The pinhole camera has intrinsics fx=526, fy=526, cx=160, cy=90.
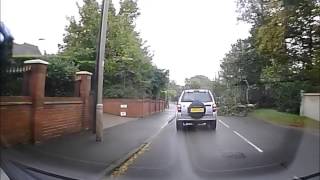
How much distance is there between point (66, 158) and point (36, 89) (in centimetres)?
378

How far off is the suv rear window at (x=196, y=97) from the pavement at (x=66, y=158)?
5523 mm

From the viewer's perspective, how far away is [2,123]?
12.1m

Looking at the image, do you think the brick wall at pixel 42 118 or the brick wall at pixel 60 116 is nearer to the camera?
the brick wall at pixel 42 118

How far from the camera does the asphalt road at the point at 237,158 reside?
9516mm

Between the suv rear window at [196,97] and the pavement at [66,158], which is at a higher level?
the suv rear window at [196,97]

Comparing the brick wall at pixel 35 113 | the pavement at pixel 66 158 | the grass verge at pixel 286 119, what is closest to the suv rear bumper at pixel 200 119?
the brick wall at pixel 35 113

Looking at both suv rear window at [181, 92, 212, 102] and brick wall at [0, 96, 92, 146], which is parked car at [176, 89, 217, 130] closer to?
suv rear window at [181, 92, 212, 102]

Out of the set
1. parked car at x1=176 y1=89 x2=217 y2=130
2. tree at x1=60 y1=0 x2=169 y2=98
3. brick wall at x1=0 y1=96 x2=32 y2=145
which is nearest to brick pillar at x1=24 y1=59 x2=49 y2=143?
brick wall at x1=0 y1=96 x2=32 y2=145

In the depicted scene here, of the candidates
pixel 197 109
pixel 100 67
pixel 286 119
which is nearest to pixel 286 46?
pixel 286 119

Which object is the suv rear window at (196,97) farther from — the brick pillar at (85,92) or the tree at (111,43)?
the tree at (111,43)

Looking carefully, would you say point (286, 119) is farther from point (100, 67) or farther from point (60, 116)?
point (60, 116)

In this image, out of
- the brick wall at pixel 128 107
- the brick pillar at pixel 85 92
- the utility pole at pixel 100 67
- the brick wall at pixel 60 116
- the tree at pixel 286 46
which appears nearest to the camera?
the tree at pixel 286 46

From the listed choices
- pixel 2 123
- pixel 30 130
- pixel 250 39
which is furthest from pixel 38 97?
pixel 250 39

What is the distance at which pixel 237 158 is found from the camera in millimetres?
11773
